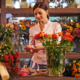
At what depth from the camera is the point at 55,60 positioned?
0.87 metres

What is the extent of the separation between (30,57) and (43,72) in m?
0.71

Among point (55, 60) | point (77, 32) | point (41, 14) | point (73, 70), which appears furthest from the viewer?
point (77, 32)

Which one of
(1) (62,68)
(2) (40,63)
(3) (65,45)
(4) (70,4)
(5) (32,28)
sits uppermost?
(4) (70,4)

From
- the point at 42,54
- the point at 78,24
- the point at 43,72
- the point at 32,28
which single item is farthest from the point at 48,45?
the point at 78,24

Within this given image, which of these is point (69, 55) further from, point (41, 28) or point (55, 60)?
point (55, 60)

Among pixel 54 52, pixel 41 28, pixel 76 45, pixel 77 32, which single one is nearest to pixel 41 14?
pixel 41 28

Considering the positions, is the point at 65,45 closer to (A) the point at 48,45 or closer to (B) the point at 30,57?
(A) the point at 48,45

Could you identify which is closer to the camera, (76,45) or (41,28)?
(41,28)

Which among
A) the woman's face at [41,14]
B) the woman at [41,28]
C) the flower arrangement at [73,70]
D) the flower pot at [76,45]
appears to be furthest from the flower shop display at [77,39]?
the flower arrangement at [73,70]

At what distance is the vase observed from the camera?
2.87ft

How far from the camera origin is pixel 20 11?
5.94ft

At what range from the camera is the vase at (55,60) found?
0.88 metres

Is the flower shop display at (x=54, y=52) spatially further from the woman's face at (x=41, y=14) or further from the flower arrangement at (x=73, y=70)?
the woman's face at (x=41, y=14)

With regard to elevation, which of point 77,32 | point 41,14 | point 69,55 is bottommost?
point 69,55
